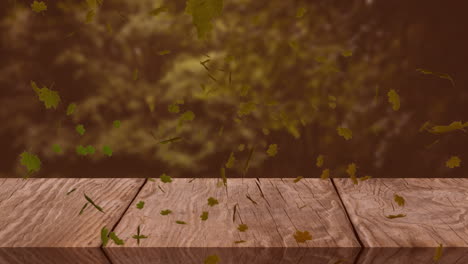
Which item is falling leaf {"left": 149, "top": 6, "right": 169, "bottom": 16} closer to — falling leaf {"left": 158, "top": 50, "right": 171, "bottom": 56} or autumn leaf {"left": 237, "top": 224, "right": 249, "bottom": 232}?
falling leaf {"left": 158, "top": 50, "right": 171, "bottom": 56}

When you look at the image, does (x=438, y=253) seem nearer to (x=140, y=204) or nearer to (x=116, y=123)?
(x=140, y=204)

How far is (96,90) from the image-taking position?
1178 mm

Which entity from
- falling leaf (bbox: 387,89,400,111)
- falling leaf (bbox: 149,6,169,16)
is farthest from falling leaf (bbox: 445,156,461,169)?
falling leaf (bbox: 149,6,169,16)

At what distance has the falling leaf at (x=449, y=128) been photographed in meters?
1.20

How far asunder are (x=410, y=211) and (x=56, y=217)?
57 cm

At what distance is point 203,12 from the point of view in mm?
1041

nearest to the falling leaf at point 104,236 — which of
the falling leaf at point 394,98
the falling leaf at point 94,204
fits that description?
the falling leaf at point 94,204

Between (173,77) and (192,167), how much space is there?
0.68ft

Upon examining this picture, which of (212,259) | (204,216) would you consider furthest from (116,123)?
(212,259)

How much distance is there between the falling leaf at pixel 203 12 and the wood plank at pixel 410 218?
42 cm

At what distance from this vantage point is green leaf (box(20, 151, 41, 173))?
1150 mm

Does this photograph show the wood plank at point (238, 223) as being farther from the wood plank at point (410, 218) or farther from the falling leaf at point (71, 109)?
the falling leaf at point (71, 109)

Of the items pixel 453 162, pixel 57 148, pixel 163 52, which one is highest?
pixel 163 52

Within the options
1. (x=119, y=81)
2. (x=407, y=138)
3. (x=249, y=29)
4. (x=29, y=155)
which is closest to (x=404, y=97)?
(x=407, y=138)
